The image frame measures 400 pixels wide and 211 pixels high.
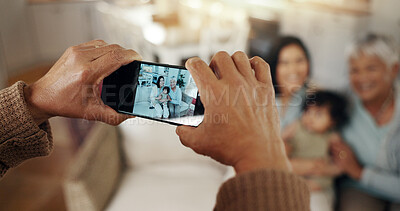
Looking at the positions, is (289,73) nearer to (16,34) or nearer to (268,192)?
(268,192)

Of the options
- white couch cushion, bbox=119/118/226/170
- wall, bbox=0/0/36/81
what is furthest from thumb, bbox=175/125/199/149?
wall, bbox=0/0/36/81

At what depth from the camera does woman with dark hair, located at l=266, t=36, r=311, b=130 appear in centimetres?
86

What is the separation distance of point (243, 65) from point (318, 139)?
0.71 meters

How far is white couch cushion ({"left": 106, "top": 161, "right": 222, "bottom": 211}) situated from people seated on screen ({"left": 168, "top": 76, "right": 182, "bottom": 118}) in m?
0.35

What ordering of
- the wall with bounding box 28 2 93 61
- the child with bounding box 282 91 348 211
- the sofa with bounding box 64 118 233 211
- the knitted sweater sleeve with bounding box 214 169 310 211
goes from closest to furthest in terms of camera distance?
the knitted sweater sleeve with bounding box 214 169 310 211, the sofa with bounding box 64 118 233 211, the child with bounding box 282 91 348 211, the wall with bounding box 28 2 93 61

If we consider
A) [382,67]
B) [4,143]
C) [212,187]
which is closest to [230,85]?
[4,143]

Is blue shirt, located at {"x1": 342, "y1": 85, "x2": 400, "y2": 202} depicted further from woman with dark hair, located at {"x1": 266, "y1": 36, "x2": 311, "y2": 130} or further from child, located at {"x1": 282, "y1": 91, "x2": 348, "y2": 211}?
woman with dark hair, located at {"x1": 266, "y1": 36, "x2": 311, "y2": 130}

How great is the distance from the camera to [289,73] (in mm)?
868

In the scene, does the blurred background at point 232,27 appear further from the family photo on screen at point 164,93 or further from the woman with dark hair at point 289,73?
the family photo on screen at point 164,93

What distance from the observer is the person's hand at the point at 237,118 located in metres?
0.26

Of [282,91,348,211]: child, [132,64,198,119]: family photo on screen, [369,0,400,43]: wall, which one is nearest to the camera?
[132,64,198,119]: family photo on screen

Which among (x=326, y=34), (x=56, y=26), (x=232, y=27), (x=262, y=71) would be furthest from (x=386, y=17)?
(x=56, y=26)

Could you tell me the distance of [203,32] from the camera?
2.82 feet

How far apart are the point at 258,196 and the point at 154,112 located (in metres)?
0.17
